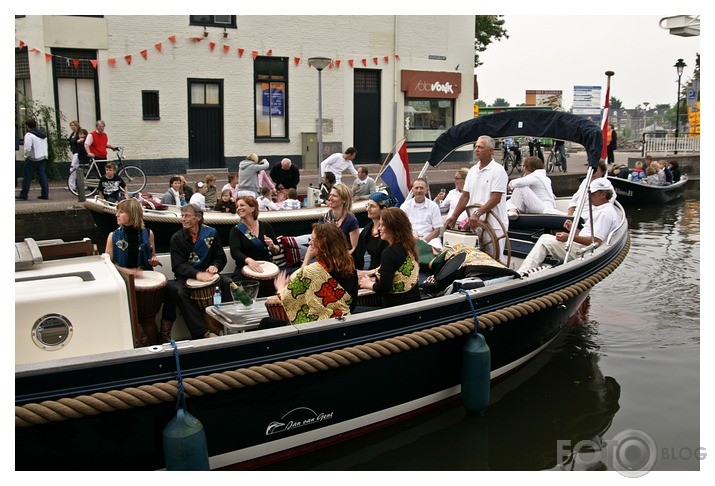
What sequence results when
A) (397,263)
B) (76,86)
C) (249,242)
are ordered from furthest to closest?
(76,86), (249,242), (397,263)

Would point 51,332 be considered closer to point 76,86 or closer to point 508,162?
point 76,86

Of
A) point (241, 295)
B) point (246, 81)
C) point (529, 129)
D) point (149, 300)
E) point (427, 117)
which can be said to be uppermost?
point (246, 81)

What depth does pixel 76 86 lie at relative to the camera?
56.6 ft

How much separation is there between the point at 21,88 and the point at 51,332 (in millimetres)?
14803

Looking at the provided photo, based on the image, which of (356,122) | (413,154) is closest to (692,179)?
(413,154)

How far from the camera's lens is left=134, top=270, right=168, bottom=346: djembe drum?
540cm

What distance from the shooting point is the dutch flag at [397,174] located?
8.61 m

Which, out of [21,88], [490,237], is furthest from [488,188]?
[21,88]

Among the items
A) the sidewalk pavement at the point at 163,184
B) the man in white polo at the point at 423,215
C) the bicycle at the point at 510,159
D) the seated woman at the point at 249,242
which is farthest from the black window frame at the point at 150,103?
the seated woman at the point at 249,242

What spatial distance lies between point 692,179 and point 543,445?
21650 millimetres

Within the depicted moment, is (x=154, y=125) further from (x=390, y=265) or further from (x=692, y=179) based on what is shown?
(x=692, y=179)

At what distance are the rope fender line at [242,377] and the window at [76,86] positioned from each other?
→ 14507 millimetres

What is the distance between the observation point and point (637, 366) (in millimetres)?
6867

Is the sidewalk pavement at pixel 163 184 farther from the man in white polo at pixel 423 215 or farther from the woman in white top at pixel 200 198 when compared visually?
the man in white polo at pixel 423 215
